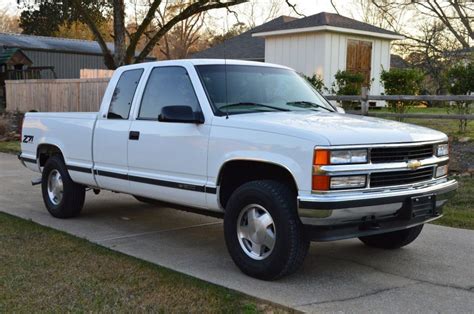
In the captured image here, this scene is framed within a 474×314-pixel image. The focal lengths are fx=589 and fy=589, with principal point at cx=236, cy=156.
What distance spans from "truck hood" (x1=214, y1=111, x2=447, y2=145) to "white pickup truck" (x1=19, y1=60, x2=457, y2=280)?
1 cm

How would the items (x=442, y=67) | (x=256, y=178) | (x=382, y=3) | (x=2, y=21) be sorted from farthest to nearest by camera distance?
(x=2, y=21) → (x=382, y=3) → (x=442, y=67) → (x=256, y=178)

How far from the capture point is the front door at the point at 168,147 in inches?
220

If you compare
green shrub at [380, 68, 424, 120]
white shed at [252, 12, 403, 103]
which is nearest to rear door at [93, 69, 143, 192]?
green shrub at [380, 68, 424, 120]

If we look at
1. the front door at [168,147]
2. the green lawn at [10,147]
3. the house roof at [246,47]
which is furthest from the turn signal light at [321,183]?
the house roof at [246,47]

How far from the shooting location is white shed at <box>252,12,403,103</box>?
22344 millimetres

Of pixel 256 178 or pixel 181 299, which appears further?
pixel 256 178

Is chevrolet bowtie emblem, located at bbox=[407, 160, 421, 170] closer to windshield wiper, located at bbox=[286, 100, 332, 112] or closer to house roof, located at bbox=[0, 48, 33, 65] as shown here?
windshield wiper, located at bbox=[286, 100, 332, 112]

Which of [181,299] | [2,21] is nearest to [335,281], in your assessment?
[181,299]

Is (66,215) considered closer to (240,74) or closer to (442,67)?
(240,74)

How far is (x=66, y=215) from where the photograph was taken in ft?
24.9

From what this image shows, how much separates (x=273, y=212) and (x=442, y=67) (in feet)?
105

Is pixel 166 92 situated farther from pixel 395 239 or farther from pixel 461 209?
pixel 461 209

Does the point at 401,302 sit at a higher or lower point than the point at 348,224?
lower

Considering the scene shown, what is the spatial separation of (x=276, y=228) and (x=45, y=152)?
4.35m
